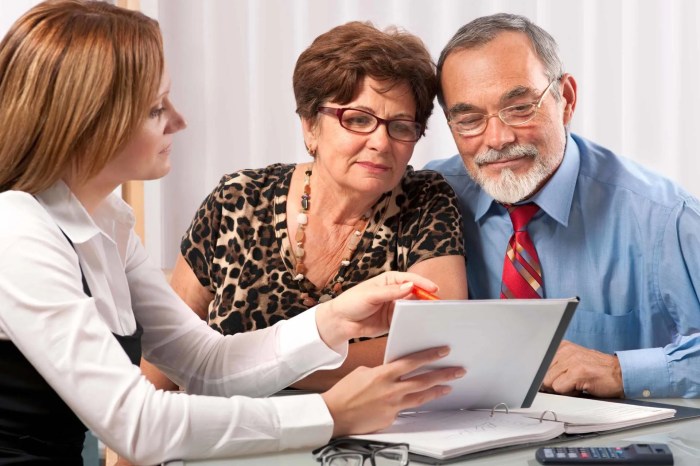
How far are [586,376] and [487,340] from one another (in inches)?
16.0

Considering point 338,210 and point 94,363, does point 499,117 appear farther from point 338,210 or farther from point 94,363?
point 94,363

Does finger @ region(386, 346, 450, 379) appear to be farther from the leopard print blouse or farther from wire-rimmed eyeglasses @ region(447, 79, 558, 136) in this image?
wire-rimmed eyeglasses @ region(447, 79, 558, 136)

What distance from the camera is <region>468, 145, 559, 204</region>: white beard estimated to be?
2033 millimetres

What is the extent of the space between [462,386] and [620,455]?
0.31 m

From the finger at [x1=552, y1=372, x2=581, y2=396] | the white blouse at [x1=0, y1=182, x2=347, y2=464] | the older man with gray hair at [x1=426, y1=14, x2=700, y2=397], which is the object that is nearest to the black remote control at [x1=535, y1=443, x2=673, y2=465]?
the white blouse at [x1=0, y1=182, x2=347, y2=464]

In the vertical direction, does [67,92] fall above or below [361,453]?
above

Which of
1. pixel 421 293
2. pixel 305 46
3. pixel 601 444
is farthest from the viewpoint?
pixel 305 46

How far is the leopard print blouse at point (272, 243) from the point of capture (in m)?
2.06

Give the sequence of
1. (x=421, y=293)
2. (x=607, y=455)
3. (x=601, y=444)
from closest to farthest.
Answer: (x=607, y=455) < (x=601, y=444) < (x=421, y=293)

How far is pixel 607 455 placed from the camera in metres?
1.21

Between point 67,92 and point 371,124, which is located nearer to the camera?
point 67,92

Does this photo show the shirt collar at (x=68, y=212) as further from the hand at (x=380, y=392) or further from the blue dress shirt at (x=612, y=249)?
the blue dress shirt at (x=612, y=249)

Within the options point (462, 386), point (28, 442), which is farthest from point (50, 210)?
point (462, 386)

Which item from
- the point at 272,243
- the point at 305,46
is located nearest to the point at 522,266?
the point at 272,243
